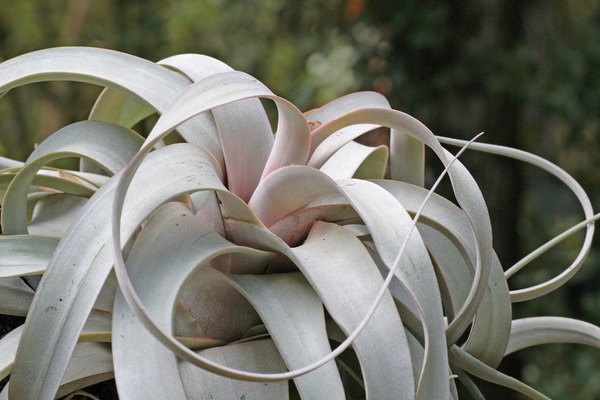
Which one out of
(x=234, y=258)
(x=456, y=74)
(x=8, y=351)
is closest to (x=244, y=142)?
(x=234, y=258)

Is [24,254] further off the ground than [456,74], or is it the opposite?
[456,74]

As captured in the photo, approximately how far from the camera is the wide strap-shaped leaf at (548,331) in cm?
49

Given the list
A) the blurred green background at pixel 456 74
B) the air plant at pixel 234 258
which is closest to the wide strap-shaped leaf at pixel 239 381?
the air plant at pixel 234 258

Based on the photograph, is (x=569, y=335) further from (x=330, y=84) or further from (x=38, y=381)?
(x=330, y=84)

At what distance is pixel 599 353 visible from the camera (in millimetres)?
1905

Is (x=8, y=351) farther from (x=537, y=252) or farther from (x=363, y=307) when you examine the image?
(x=537, y=252)

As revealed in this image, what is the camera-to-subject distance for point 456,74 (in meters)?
1.71

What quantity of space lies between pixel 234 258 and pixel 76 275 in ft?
0.32

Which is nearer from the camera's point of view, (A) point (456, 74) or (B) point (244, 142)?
(B) point (244, 142)

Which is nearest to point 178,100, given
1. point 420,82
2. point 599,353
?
point 420,82

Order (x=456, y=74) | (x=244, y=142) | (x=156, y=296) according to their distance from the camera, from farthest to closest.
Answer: (x=456, y=74), (x=244, y=142), (x=156, y=296)

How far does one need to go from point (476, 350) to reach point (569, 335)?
102 mm

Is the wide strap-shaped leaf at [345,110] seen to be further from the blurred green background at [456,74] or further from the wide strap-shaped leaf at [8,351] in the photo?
the blurred green background at [456,74]

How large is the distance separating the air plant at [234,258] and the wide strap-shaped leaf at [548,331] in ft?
0.17
